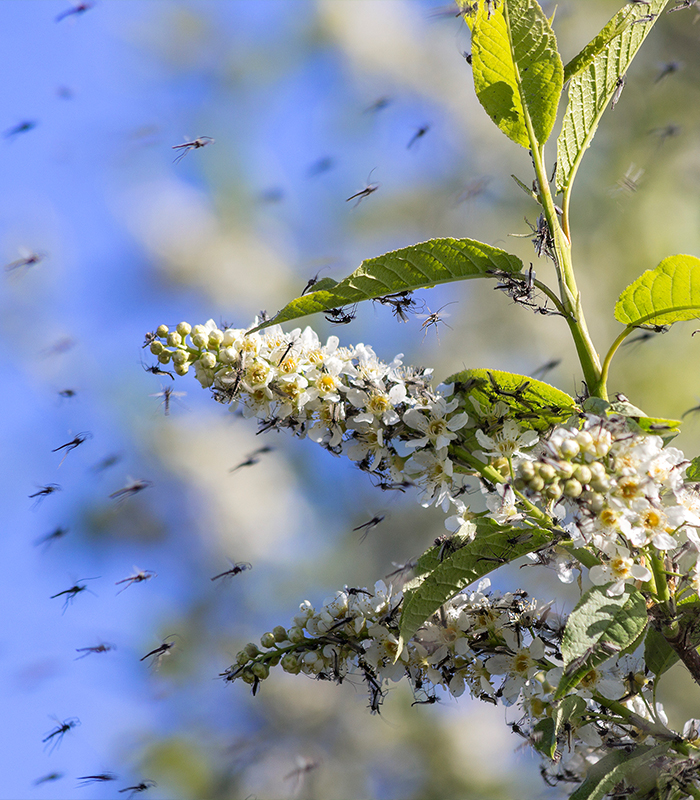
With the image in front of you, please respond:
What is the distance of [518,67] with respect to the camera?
596 millimetres

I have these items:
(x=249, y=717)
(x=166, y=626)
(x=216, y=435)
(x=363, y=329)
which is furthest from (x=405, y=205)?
(x=249, y=717)

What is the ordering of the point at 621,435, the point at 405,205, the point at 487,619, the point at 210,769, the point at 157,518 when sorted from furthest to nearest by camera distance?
the point at 405,205
the point at 157,518
the point at 210,769
the point at 487,619
the point at 621,435

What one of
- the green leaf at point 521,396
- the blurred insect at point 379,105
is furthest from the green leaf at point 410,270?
the blurred insect at point 379,105

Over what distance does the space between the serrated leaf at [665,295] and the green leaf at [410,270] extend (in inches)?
3.8

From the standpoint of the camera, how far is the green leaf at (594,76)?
0.63 meters

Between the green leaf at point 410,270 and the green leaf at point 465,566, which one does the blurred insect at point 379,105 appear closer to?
the green leaf at point 410,270

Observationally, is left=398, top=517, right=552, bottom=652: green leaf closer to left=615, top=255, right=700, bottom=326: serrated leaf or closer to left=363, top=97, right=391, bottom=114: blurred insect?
left=615, top=255, right=700, bottom=326: serrated leaf

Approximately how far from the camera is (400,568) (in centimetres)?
68

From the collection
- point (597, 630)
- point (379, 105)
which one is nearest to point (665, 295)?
point (597, 630)

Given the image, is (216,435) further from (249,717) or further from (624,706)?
(624,706)

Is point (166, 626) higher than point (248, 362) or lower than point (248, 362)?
lower

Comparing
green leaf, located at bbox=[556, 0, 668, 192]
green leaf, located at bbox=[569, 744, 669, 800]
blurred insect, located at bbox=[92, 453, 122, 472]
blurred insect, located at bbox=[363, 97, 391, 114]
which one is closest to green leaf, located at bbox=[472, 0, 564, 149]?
green leaf, located at bbox=[556, 0, 668, 192]

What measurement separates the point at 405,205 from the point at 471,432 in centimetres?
311

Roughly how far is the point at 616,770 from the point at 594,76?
1.93 feet
